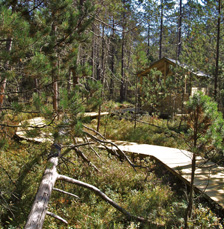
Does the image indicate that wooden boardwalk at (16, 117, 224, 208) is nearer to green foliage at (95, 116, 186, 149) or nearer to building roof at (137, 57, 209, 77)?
green foliage at (95, 116, 186, 149)

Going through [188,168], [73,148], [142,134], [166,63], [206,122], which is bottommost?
[188,168]

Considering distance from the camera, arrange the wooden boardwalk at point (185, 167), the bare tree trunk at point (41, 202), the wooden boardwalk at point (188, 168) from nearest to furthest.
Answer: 1. the bare tree trunk at point (41, 202)
2. the wooden boardwalk at point (185, 167)
3. the wooden boardwalk at point (188, 168)

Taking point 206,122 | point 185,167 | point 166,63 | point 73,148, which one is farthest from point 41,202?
point 166,63

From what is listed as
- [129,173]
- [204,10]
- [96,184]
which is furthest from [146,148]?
[204,10]

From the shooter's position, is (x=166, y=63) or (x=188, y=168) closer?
(x=188, y=168)

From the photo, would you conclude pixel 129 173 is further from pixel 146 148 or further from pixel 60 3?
pixel 60 3

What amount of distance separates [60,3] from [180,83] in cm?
729

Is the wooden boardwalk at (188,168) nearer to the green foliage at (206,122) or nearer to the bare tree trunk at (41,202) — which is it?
the green foliage at (206,122)

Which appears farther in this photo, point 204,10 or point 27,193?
point 204,10

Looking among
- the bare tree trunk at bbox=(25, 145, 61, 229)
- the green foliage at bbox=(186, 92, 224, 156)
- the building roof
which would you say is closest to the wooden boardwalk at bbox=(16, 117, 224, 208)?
the green foliage at bbox=(186, 92, 224, 156)

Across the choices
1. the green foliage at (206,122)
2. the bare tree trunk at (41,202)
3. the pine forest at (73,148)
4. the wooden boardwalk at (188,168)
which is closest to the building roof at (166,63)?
the pine forest at (73,148)

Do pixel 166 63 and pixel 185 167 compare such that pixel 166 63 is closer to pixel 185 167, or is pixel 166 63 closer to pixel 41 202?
pixel 185 167

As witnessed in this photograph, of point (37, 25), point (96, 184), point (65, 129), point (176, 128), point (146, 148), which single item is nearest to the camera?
point (65, 129)

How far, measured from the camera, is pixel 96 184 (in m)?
4.78
